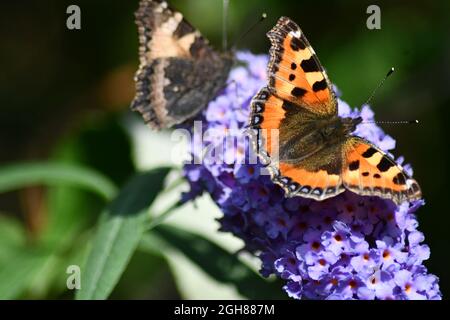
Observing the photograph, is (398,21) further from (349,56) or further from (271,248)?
(271,248)

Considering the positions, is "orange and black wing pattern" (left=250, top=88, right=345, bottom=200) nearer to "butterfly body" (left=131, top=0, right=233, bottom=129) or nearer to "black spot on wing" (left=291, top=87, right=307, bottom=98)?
"black spot on wing" (left=291, top=87, right=307, bottom=98)

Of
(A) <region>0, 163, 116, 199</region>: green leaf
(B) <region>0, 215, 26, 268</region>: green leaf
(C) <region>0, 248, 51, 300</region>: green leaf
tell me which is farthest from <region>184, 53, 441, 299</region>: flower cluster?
(B) <region>0, 215, 26, 268</region>: green leaf

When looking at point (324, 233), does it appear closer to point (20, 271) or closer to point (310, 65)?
point (310, 65)

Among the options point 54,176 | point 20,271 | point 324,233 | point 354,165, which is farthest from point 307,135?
point 20,271

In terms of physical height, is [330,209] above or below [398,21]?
below

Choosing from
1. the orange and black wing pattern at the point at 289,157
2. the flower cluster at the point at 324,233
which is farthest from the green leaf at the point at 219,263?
the orange and black wing pattern at the point at 289,157

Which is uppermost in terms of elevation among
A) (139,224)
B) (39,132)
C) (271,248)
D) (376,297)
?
(39,132)
